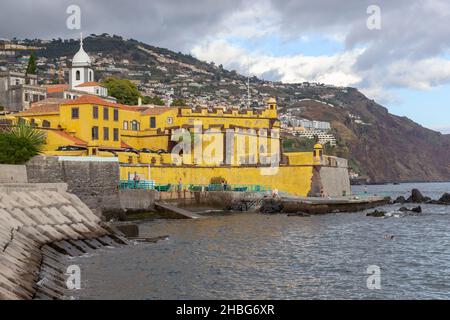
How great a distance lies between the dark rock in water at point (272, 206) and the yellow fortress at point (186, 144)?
4.14 m

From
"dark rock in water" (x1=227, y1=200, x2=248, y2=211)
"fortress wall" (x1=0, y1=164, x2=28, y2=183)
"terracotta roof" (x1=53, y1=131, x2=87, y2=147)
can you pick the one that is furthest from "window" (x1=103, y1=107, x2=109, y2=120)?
"fortress wall" (x1=0, y1=164, x2=28, y2=183)

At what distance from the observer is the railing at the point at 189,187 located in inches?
2025

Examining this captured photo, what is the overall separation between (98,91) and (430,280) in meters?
60.1

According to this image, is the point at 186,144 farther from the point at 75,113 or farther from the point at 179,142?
the point at 75,113

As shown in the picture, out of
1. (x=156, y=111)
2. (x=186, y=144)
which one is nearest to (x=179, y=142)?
(x=186, y=144)

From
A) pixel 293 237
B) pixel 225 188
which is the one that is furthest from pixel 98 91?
pixel 293 237

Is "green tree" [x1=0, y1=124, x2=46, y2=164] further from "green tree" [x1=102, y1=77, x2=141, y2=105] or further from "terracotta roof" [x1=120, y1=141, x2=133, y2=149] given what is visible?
"green tree" [x1=102, y1=77, x2=141, y2=105]

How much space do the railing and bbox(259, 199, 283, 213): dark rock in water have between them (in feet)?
10.0

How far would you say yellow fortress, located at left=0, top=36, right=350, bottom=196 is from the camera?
58625mm

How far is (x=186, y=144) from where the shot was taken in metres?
64.7

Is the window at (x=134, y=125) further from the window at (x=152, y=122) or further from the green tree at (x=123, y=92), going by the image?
the green tree at (x=123, y=92)

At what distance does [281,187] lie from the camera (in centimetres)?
6431

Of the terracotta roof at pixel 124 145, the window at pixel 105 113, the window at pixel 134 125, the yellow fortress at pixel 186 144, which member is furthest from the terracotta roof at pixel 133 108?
the window at pixel 105 113
